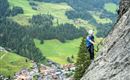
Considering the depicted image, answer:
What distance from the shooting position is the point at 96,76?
31281 mm

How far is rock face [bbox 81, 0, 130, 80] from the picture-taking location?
28125mm

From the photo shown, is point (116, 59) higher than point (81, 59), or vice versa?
point (116, 59)

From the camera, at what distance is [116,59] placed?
29.8 meters

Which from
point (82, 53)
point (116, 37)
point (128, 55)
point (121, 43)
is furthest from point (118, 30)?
point (82, 53)

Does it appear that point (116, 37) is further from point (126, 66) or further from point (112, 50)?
point (126, 66)

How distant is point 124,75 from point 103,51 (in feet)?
27.8

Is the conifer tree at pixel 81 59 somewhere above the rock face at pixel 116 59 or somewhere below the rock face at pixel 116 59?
below

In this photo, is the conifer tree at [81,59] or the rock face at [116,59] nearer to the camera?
the rock face at [116,59]

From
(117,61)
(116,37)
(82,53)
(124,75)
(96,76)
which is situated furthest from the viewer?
(82,53)

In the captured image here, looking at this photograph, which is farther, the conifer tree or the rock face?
the conifer tree

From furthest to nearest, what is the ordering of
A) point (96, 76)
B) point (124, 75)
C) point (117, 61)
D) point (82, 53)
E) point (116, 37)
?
point (82, 53), point (116, 37), point (96, 76), point (117, 61), point (124, 75)

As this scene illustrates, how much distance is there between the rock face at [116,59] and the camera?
28.1 m

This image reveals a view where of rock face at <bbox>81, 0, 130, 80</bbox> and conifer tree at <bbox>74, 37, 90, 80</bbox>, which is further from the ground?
rock face at <bbox>81, 0, 130, 80</bbox>

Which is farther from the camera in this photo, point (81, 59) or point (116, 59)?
point (81, 59)
